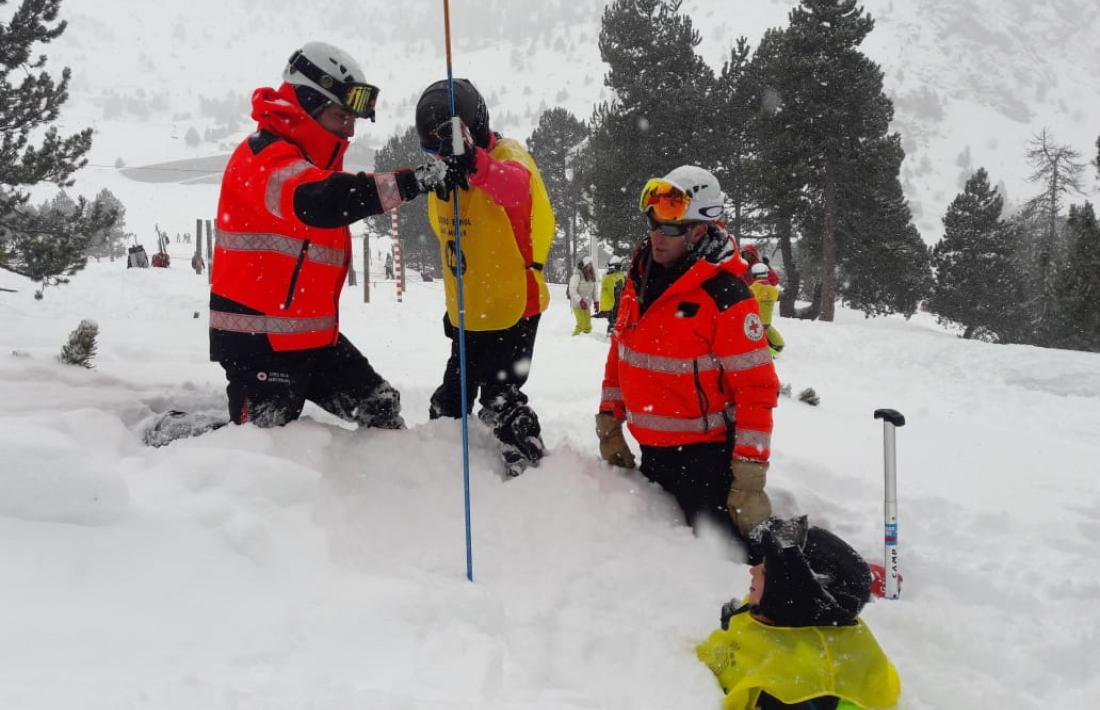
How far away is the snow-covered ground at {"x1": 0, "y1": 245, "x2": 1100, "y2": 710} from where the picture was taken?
1864mm

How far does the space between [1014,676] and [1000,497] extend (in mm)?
2332

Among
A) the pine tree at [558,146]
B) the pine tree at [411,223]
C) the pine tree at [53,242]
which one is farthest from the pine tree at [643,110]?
the pine tree at [411,223]

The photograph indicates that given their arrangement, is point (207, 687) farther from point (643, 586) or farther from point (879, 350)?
point (879, 350)

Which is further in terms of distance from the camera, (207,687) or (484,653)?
(484,653)

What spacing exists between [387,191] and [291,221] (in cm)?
A: 51

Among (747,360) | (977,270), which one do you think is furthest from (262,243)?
(977,270)

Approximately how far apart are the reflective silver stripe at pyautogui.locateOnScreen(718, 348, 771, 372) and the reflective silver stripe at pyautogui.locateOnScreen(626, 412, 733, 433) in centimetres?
28

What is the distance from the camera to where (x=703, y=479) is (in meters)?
3.34

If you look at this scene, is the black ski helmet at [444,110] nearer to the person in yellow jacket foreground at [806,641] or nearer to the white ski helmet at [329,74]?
the white ski helmet at [329,74]

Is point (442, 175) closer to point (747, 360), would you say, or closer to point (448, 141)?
point (448, 141)

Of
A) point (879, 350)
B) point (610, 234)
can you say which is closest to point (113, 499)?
point (879, 350)

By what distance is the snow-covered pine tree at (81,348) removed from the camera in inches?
206

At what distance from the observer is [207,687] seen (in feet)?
5.64

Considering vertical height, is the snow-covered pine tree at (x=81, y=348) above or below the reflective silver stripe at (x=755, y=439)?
above
